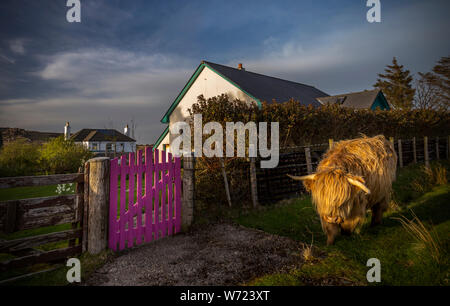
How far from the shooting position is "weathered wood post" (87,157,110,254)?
12.8 ft

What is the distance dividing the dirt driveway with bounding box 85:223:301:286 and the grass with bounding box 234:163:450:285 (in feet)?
1.18

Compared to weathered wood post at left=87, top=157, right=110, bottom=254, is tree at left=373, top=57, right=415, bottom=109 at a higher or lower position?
higher

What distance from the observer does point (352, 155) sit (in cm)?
465

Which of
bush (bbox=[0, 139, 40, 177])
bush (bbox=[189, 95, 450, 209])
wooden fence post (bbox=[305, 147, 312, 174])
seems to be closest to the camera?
bush (bbox=[189, 95, 450, 209])

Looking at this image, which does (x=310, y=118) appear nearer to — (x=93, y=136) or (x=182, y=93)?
(x=182, y=93)

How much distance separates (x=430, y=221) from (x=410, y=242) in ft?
4.94

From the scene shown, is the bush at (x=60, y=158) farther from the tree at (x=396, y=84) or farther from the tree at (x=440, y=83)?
the tree at (x=396, y=84)

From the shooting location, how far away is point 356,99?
25.8 meters

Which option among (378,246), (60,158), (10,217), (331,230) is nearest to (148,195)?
(10,217)

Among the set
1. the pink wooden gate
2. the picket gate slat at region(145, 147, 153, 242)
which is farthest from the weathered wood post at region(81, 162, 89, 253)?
the picket gate slat at region(145, 147, 153, 242)

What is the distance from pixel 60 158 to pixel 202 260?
13436mm

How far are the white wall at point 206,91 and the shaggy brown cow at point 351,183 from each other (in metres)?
11.2

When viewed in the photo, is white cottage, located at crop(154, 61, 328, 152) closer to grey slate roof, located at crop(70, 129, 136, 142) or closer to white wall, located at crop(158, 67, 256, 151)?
white wall, located at crop(158, 67, 256, 151)

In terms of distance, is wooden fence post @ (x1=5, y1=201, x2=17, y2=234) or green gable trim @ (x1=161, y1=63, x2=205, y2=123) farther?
green gable trim @ (x1=161, y1=63, x2=205, y2=123)
